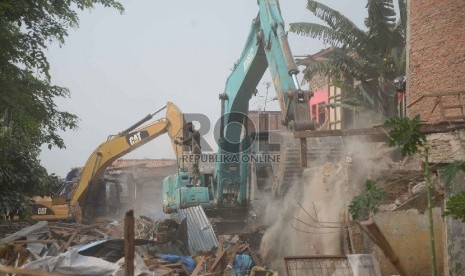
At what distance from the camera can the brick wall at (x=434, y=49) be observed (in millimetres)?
12602

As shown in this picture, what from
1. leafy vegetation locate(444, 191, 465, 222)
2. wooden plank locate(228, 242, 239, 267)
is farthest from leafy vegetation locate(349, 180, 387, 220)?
wooden plank locate(228, 242, 239, 267)

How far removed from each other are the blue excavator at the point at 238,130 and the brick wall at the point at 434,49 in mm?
4382

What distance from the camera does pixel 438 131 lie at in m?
7.83

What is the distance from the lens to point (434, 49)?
13086 mm

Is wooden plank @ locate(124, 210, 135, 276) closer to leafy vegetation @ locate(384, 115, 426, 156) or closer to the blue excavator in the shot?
leafy vegetation @ locate(384, 115, 426, 156)

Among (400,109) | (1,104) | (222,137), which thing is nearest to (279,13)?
(222,137)

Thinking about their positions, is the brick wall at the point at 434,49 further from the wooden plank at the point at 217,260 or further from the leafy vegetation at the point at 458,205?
the leafy vegetation at the point at 458,205

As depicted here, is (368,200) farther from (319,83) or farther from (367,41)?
(319,83)

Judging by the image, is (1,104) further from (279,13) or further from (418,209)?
(418,209)

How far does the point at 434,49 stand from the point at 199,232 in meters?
7.45

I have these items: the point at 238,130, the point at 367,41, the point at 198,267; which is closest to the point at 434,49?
the point at 367,41

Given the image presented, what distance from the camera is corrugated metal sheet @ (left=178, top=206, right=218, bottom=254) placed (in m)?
11.0

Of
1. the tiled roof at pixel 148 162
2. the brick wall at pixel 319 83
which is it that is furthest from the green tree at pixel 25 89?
the tiled roof at pixel 148 162

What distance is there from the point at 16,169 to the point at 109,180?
717 cm
